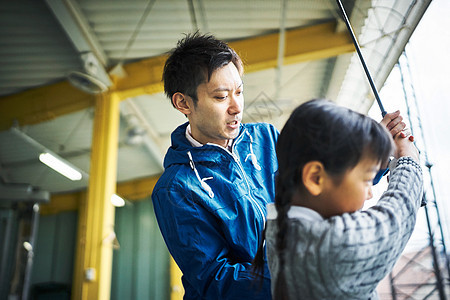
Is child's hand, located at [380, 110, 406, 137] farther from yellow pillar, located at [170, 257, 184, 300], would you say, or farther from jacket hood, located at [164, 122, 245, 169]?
yellow pillar, located at [170, 257, 184, 300]

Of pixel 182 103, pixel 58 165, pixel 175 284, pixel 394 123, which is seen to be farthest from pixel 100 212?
pixel 175 284

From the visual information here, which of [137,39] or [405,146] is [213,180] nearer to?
[405,146]

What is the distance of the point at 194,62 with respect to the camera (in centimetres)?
103

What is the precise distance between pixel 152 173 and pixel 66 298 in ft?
8.24

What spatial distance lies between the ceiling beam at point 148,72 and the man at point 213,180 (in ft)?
7.78

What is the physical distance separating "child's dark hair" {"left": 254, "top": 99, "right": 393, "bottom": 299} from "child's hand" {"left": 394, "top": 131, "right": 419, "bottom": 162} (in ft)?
0.30

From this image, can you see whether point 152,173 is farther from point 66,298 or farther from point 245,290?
point 245,290

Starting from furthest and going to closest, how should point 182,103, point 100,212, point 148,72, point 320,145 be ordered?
point 148,72
point 100,212
point 182,103
point 320,145

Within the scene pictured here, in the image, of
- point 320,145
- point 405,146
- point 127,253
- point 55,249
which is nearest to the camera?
point 320,145

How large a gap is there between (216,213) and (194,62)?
0.40 meters

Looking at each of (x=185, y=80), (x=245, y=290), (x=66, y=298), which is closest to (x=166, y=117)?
(x=66, y=298)

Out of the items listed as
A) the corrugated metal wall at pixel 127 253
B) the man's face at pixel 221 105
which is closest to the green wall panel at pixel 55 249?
the corrugated metal wall at pixel 127 253

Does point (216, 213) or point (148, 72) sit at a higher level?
point (148, 72)

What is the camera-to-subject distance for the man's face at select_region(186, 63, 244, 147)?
3.16 ft
